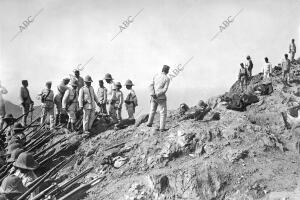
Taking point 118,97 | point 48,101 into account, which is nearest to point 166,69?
point 118,97

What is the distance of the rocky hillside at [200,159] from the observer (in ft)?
31.4

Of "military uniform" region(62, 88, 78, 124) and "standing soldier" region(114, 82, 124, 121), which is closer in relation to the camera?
"military uniform" region(62, 88, 78, 124)

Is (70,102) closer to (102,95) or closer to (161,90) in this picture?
(102,95)

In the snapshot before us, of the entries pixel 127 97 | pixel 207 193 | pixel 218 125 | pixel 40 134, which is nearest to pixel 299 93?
pixel 218 125

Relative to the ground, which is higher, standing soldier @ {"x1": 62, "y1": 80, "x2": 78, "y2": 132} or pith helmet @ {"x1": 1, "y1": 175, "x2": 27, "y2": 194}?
standing soldier @ {"x1": 62, "y1": 80, "x2": 78, "y2": 132}

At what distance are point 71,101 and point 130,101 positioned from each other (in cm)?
225

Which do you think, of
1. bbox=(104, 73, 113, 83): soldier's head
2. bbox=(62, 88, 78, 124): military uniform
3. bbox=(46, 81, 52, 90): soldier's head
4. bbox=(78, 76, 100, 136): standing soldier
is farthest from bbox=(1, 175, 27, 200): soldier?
bbox=(46, 81, 52, 90): soldier's head

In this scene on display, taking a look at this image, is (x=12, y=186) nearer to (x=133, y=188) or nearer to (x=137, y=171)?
(x=133, y=188)

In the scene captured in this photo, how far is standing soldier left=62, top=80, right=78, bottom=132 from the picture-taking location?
1410 centimetres

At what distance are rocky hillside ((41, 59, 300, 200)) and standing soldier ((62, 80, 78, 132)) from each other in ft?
3.52

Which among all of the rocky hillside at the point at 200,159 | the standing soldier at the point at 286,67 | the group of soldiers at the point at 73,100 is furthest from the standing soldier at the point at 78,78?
the standing soldier at the point at 286,67

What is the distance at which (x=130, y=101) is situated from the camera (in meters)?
15.2

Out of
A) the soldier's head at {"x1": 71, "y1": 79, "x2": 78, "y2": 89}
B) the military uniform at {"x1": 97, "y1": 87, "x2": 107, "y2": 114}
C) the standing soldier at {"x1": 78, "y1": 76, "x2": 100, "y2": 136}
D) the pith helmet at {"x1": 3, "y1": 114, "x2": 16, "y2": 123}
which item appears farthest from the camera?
the military uniform at {"x1": 97, "y1": 87, "x2": 107, "y2": 114}

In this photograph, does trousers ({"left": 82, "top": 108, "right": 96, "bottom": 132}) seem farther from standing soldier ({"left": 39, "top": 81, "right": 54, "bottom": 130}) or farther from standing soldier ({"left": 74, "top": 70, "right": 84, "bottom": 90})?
standing soldier ({"left": 39, "top": 81, "right": 54, "bottom": 130})
